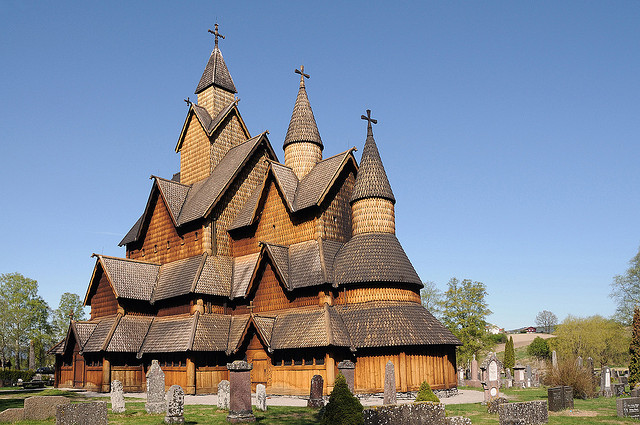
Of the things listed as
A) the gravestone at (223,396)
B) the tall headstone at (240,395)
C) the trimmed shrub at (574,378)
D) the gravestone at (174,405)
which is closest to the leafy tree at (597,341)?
the trimmed shrub at (574,378)

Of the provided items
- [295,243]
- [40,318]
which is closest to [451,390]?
[295,243]

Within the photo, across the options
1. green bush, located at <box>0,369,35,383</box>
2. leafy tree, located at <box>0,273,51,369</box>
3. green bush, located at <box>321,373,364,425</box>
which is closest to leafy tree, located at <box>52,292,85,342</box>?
leafy tree, located at <box>0,273,51,369</box>

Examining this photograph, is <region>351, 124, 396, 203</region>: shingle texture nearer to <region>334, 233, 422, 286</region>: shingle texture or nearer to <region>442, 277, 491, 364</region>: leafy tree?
<region>334, 233, 422, 286</region>: shingle texture

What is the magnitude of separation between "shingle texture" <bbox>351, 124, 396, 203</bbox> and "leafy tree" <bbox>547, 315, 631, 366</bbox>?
35.3 metres

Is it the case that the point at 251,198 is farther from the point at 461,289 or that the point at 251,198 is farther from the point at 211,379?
the point at 461,289

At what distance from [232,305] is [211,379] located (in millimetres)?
4388

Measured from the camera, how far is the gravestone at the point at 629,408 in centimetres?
1842

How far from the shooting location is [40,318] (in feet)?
210

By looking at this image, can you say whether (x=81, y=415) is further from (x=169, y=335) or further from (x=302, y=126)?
(x=302, y=126)

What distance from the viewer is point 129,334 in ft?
108

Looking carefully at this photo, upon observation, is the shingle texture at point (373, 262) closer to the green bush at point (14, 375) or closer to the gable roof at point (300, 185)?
the gable roof at point (300, 185)

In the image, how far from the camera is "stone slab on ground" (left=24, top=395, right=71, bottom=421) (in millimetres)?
16922

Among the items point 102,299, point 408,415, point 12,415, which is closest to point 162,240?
point 102,299

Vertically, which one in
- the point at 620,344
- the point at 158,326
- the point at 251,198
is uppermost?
the point at 251,198
